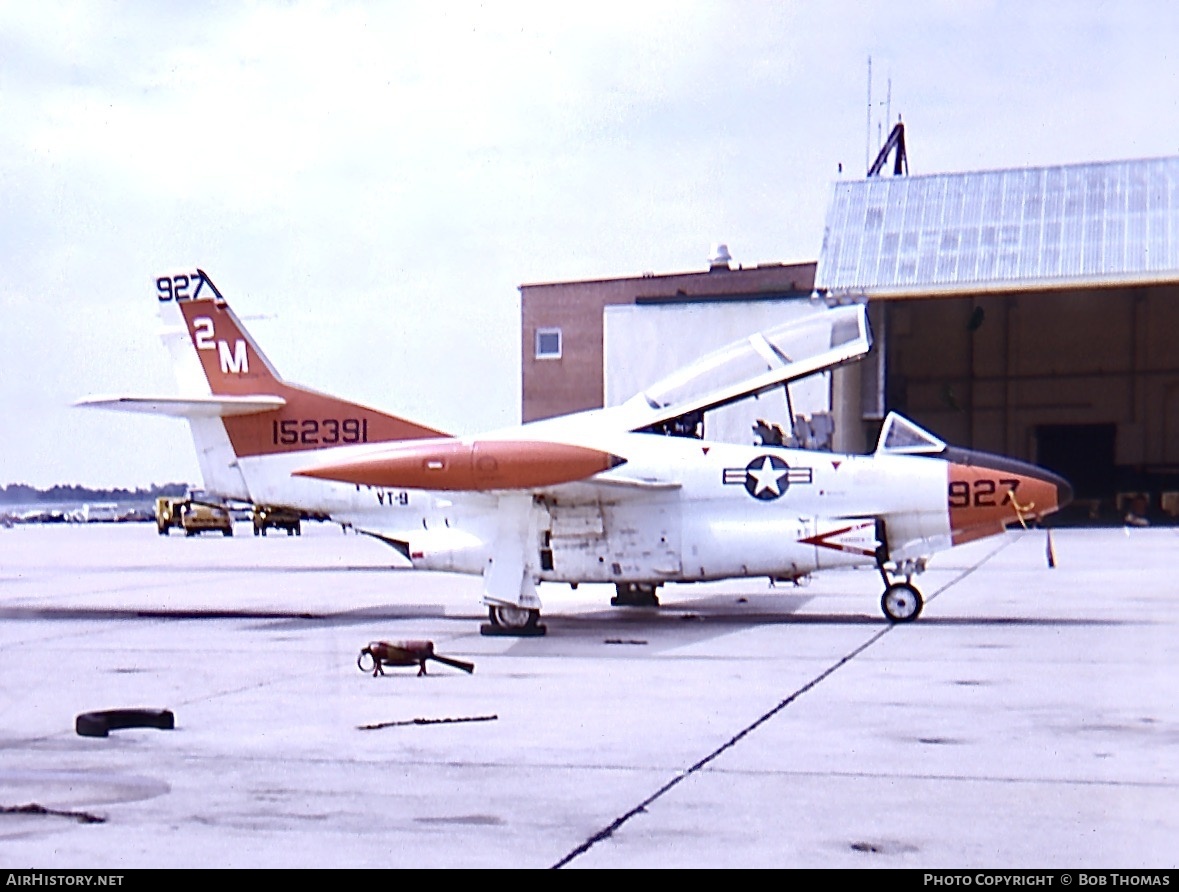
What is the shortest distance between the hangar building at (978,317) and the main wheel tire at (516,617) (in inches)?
815

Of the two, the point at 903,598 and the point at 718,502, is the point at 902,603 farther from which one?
the point at 718,502

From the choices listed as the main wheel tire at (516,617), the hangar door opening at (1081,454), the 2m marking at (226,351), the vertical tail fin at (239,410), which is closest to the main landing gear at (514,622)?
the main wheel tire at (516,617)

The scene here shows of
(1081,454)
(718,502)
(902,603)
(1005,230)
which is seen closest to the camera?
(718,502)

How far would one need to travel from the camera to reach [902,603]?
12227 mm

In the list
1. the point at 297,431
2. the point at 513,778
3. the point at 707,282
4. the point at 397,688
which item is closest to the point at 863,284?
the point at 707,282

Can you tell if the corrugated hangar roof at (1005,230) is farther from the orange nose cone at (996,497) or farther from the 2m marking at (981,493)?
the 2m marking at (981,493)

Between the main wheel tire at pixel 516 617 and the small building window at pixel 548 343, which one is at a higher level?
the small building window at pixel 548 343

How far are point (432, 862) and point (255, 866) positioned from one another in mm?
598

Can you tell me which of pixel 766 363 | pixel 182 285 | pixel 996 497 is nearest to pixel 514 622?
pixel 766 363

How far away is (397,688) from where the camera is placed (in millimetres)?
8789

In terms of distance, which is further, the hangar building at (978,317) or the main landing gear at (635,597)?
the hangar building at (978,317)

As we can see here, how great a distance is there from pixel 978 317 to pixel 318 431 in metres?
31.7

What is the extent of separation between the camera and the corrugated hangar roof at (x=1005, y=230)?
31.5 meters
